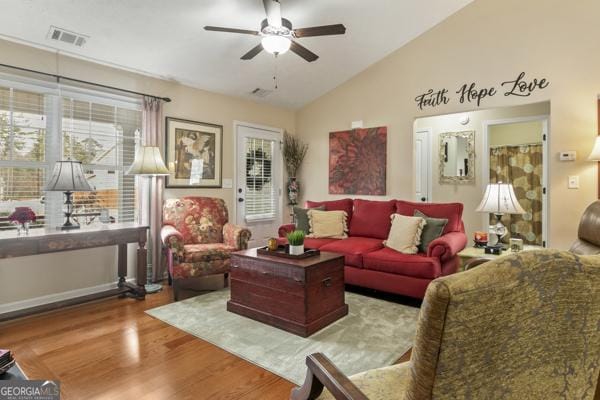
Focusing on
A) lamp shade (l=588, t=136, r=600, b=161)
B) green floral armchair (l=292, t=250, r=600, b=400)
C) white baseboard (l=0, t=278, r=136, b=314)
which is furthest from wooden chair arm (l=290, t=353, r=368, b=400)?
lamp shade (l=588, t=136, r=600, b=161)

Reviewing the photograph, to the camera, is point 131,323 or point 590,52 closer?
point 131,323

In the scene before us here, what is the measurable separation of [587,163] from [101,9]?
4.88 metres

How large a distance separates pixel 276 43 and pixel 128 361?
2.67 meters

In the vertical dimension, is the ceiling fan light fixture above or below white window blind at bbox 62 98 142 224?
above

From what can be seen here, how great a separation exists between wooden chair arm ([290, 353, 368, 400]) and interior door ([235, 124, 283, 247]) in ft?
13.9

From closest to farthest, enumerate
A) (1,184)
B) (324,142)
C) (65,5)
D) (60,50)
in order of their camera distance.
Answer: (65,5)
(1,184)
(60,50)
(324,142)

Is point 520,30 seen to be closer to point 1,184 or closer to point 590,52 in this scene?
point 590,52

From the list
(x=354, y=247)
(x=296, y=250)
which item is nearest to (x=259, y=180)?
(x=354, y=247)

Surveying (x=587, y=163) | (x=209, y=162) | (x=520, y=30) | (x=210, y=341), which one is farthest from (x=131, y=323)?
(x=520, y=30)

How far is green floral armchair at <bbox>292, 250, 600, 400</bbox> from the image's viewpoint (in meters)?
0.69

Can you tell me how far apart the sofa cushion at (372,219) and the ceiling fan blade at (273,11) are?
238 cm

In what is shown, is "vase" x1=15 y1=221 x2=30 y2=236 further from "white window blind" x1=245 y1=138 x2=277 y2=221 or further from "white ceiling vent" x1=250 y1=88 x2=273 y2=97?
"white ceiling vent" x1=250 y1=88 x2=273 y2=97

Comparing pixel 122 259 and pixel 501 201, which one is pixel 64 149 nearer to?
pixel 122 259

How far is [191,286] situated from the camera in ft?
13.1
